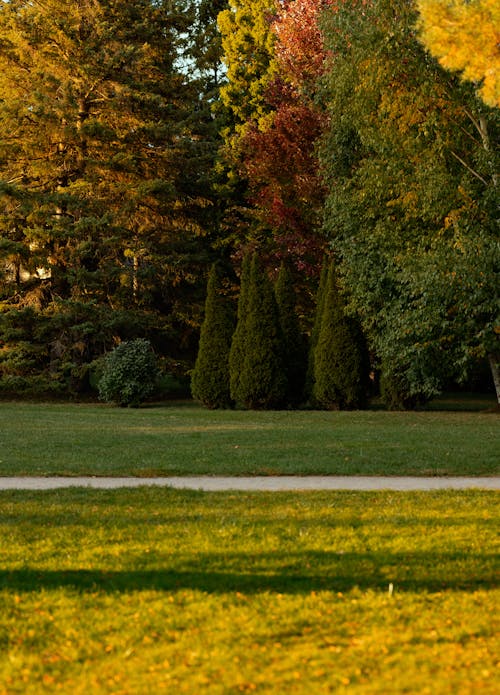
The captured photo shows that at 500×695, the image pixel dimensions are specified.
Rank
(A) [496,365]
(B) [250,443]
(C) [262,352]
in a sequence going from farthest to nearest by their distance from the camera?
(C) [262,352] → (A) [496,365] → (B) [250,443]

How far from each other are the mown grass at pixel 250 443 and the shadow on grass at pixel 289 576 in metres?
4.66

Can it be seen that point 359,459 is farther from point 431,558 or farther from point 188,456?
point 431,558

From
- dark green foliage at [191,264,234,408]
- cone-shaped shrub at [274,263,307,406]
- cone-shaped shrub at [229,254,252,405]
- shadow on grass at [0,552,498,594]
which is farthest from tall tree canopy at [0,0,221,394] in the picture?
shadow on grass at [0,552,498,594]

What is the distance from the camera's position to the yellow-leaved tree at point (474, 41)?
7.53m

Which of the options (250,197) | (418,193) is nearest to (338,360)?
(418,193)

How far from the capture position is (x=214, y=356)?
22922 mm

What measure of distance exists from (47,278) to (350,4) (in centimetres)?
1265

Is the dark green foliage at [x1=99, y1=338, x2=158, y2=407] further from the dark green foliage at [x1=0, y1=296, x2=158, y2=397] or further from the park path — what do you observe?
the park path

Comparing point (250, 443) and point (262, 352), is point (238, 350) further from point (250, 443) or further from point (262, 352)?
point (250, 443)

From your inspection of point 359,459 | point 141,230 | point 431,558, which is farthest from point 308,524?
point 141,230

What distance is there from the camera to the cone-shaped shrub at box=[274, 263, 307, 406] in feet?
76.2

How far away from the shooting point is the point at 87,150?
28.7 meters

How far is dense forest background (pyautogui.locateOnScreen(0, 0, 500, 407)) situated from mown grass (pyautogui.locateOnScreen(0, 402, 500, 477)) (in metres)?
2.39

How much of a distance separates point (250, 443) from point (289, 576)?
26.3 ft
